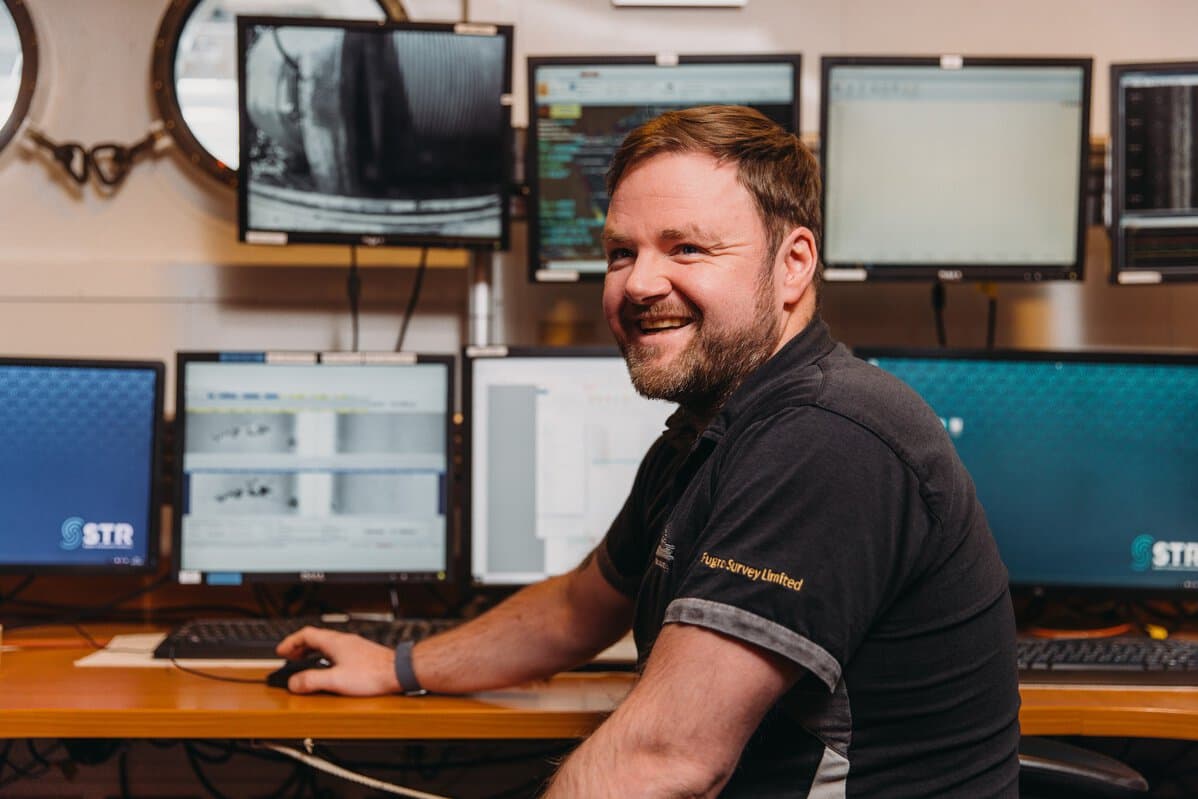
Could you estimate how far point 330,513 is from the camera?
195 centimetres

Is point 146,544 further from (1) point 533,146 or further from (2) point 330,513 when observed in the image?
(1) point 533,146

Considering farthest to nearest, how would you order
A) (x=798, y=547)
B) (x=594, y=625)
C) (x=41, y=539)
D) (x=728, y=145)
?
1. (x=41, y=539)
2. (x=594, y=625)
3. (x=728, y=145)
4. (x=798, y=547)

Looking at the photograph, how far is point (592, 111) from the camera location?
6.46 ft

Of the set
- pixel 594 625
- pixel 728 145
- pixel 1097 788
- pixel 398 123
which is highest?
pixel 398 123

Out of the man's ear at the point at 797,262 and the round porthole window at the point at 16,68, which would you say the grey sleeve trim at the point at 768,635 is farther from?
the round porthole window at the point at 16,68

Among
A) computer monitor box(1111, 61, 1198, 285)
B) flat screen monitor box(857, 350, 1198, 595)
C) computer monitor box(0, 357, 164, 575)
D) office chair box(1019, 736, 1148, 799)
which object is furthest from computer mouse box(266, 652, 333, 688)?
computer monitor box(1111, 61, 1198, 285)

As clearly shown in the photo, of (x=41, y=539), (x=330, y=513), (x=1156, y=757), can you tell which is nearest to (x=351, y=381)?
(x=330, y=513)

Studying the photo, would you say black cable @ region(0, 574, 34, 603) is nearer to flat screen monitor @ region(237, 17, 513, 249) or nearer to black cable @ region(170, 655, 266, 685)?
black cable @ region(170, 655, 266, 685)

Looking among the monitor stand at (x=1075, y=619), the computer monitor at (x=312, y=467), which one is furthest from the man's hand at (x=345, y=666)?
the monitor stand at (x=1075, y=619)

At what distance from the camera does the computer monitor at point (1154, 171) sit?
1962 mm

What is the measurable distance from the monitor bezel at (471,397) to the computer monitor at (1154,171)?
2.92 ft

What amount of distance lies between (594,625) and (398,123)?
3.02ft

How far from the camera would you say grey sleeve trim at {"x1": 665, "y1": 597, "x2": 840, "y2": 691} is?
99 cm

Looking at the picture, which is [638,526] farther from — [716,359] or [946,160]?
[946,160]
